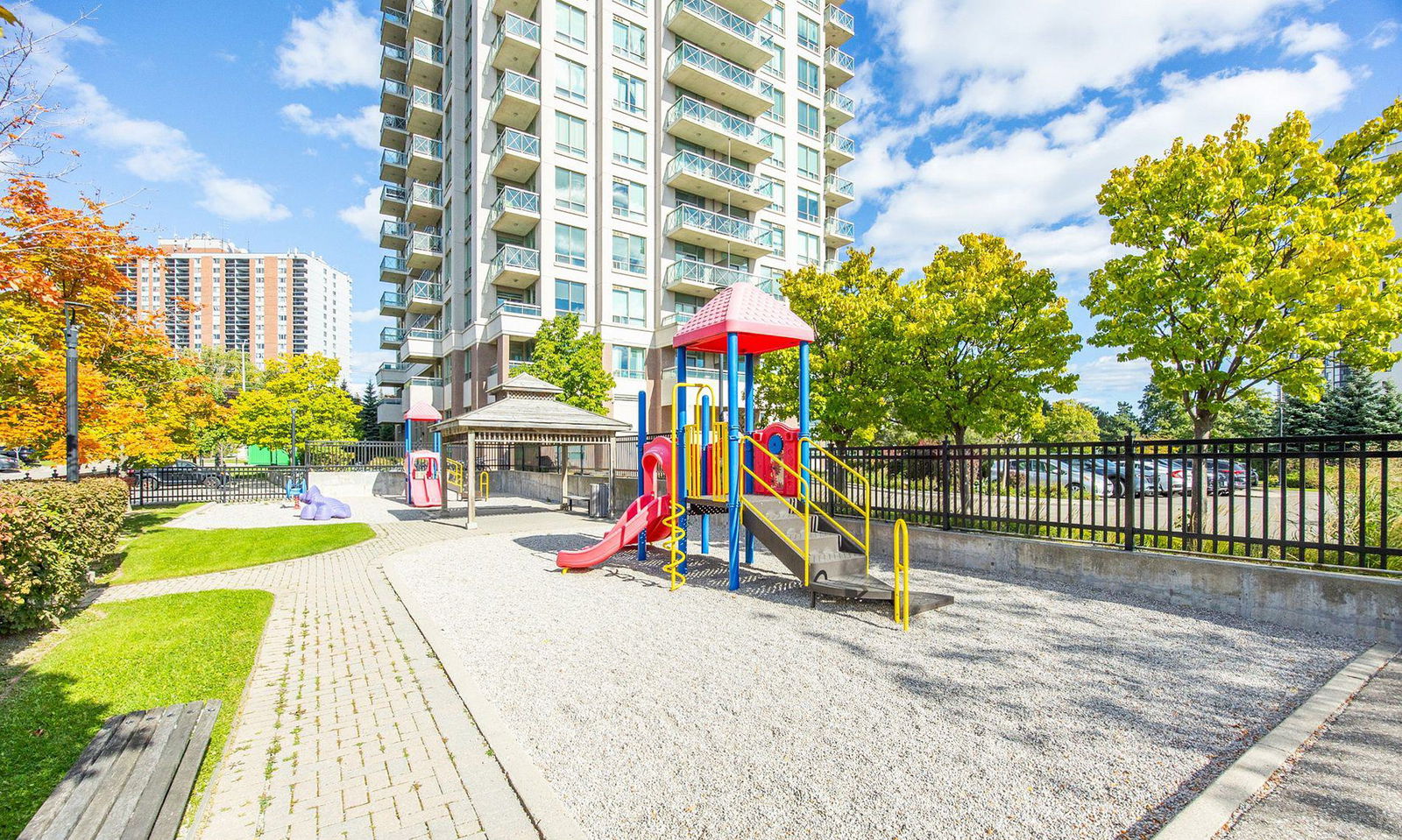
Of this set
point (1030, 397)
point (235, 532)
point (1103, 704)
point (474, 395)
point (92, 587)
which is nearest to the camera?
point (1103, 704)

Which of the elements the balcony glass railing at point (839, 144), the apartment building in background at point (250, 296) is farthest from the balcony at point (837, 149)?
the apartment building in background at point (250, 296)

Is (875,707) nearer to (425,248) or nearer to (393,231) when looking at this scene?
(425,248)

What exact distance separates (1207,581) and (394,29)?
55.9m

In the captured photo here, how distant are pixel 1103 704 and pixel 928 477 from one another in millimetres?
6293

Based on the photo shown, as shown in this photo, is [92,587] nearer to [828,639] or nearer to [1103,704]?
[828,639]

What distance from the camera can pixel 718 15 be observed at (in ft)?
116

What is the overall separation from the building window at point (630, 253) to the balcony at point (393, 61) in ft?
82.4

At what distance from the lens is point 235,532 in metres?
14.9

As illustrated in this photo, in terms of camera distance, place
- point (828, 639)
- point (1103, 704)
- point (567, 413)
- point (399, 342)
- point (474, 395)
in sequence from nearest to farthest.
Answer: point (1103, 704) → point (828, 639) → point (567, 413) → point (474, 395) → point (399, 342)

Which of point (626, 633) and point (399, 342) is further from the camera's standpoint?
point (399, 342)

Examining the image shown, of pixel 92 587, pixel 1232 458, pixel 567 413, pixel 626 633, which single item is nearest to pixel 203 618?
pixel 92 587

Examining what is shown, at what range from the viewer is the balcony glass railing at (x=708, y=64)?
3456cm

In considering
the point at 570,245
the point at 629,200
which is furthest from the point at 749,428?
the point at 629,200

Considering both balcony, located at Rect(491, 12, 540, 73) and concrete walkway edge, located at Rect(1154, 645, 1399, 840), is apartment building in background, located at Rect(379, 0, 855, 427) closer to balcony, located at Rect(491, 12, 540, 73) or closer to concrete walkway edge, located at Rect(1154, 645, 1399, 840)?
balcony, located at Rect(491, 12, 540, 73)
